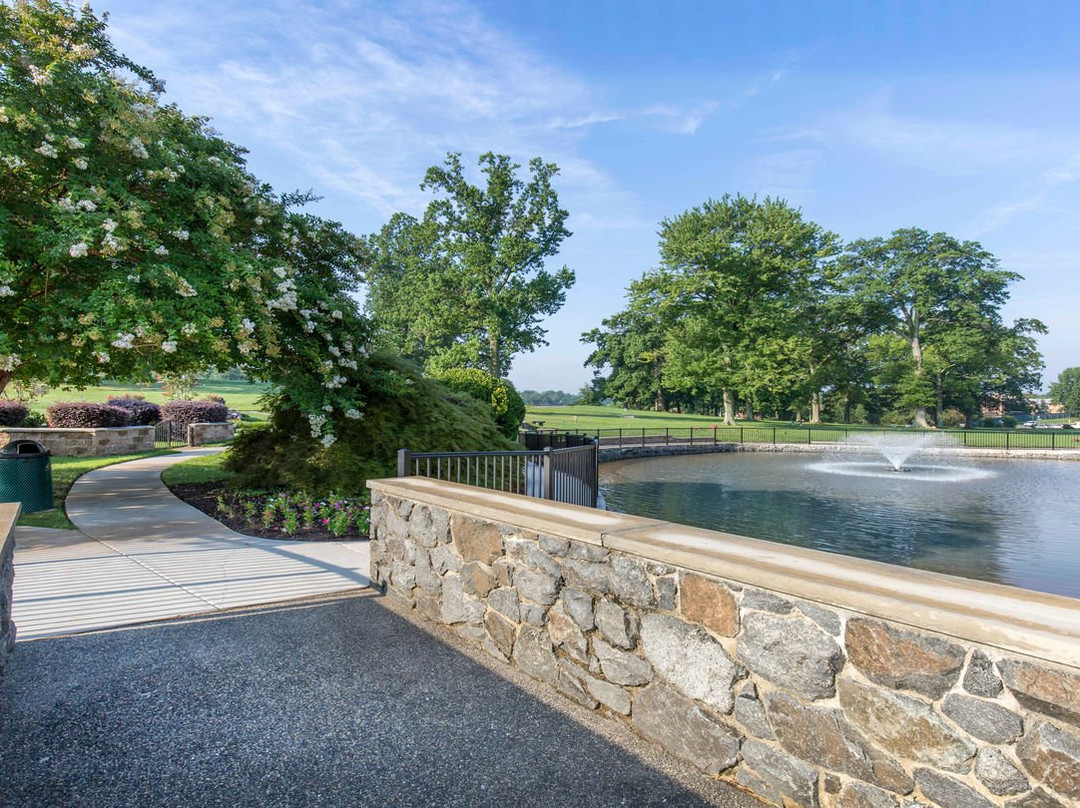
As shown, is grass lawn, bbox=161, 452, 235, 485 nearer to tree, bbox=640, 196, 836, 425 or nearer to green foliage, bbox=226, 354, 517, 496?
green foliage, bbox=226, 354, 517, 496

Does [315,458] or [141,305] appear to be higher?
[141,305]

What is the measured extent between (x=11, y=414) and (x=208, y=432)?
5778 mm

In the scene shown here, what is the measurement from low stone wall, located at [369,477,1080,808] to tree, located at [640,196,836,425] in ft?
136

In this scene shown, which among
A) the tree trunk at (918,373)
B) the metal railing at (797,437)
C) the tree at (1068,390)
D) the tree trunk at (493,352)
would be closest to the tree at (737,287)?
the metal railing at (797,437)

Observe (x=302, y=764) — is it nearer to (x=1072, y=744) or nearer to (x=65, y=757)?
(x=65, y=757)

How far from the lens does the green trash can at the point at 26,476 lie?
841 cm

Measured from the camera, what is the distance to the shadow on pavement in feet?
8.59

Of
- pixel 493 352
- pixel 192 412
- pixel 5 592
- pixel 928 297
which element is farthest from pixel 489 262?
pixel 928 297

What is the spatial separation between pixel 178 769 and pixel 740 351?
1764 inches

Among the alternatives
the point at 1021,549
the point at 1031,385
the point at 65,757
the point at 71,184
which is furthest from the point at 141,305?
the point at 1031,385

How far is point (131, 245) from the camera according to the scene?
7.23m

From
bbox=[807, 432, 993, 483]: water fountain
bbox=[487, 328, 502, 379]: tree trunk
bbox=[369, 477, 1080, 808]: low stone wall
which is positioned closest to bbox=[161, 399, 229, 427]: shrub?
bbox=[487, 328, 502, 379]: tree trunk

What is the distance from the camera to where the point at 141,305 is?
660cm

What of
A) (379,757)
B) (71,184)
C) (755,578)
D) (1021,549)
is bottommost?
(1021,549)
